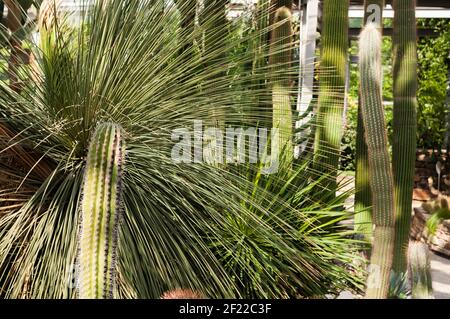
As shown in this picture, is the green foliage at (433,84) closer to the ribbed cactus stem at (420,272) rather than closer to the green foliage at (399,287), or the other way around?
the green foliage at (399,287)

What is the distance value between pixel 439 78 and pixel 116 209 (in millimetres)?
8481

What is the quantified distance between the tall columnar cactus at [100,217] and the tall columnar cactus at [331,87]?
1.40 metres

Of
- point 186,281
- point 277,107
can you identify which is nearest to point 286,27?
point 277,107

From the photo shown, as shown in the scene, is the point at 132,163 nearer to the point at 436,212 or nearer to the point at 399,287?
the point at 399,287

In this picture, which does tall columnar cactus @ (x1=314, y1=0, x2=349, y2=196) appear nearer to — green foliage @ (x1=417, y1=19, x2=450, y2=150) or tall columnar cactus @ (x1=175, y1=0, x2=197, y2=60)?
tall columnar cactus @ (x1=175, y1=0, x2=197, y2=60)

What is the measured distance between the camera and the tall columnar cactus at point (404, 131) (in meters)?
2.96

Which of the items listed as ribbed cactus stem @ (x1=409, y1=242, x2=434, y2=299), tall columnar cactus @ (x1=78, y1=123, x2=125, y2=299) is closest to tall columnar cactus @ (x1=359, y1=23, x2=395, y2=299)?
ribbed cactus stem @ (x1=409, y1=242, x2=434, y2=299)

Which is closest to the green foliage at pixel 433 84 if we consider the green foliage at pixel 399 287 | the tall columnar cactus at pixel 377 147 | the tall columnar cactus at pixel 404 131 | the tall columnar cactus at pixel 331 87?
the tall columnar cactus at pixel 404 131

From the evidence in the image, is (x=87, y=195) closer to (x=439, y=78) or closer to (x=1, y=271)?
(x=1, y=271)

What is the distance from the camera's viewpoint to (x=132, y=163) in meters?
1.99

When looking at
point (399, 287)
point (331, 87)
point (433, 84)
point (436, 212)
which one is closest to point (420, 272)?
point (399, 287)

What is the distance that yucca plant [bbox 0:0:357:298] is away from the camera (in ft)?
6.17

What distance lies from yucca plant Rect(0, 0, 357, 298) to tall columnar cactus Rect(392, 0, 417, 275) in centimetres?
99

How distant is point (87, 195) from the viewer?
1.46 m
